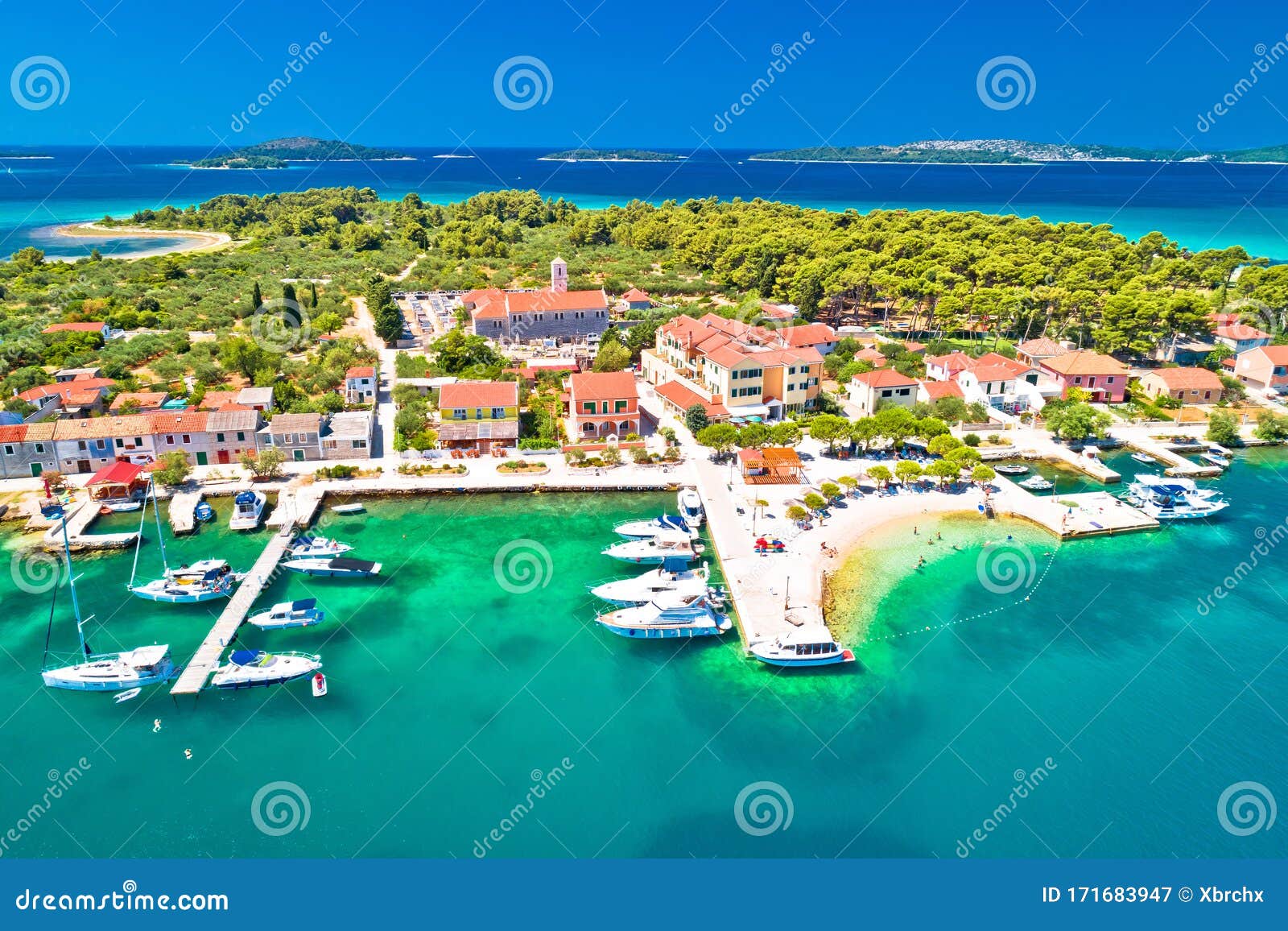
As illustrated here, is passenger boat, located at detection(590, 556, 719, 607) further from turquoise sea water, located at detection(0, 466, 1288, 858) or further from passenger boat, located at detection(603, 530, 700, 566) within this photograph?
turquoise sea water, located at detection(0, 466, 1288, 858)

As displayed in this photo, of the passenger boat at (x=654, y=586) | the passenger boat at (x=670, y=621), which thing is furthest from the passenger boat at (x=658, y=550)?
the passenger boat at (x=670, y=621)

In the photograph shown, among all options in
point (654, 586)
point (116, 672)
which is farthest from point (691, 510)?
point (116, 672)

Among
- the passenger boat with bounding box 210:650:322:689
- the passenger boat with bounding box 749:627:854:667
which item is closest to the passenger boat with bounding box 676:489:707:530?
the passenger boat with bounding box 749:627:854:667

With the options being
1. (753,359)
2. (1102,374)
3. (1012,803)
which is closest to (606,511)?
(753,359)

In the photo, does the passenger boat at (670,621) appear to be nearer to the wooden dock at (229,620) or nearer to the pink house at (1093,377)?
the wooden dock at (229,620)

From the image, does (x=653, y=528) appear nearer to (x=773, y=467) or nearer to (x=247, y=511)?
(x=773, y=467)
